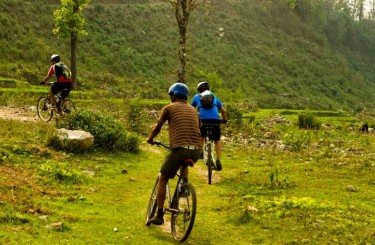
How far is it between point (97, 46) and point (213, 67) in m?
18.0

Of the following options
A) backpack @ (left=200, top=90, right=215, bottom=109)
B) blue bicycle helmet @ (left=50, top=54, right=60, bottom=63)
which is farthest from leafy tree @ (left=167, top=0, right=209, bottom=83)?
backpack @ (left=200, top=90, right=215, bottom=109)

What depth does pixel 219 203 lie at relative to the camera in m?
10.6

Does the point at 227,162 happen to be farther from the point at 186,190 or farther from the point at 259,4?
the point at 259,4

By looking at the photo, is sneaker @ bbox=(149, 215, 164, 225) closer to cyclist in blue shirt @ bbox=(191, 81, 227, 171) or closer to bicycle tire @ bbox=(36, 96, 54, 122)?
cyclist in blue shirt @ bbox=(191, 81, 227, 171)

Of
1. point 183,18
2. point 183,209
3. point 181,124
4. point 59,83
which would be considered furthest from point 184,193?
point 183,18

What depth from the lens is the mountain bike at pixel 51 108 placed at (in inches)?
730

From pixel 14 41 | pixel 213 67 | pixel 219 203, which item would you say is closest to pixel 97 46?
pixel 14 41

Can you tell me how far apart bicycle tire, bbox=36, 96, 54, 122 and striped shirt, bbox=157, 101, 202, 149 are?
12.0 metres

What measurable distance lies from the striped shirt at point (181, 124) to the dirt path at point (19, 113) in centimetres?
1261

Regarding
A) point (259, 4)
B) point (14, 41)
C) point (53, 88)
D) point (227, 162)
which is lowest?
point (227, 162)

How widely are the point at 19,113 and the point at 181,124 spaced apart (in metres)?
15.7

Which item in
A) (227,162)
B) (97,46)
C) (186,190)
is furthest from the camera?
(97,46)

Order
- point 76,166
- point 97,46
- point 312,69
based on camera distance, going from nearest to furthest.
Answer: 1. point 76,166
2. point 97,46
3. point 312,69

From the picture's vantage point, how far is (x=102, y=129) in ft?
52.3
